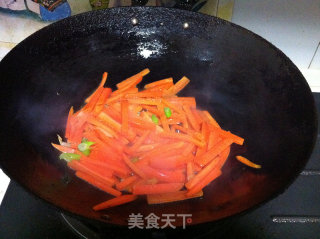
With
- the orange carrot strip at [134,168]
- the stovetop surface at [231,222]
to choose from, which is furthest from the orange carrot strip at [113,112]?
the stovetop surface at [231,222]

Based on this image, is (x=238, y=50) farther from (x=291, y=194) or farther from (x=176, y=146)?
(x=291, y=194)

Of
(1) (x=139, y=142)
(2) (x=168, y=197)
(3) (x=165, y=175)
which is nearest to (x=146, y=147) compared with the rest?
(1) (x=139, y=142)

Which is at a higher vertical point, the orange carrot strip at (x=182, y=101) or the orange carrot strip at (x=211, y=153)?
the orange carrot strip at (x=182, y=101)

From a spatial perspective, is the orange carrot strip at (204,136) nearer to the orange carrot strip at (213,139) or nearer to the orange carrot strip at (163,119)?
the orange carrot strip at (213,139)

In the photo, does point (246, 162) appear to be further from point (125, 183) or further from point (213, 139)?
point (125, 183)

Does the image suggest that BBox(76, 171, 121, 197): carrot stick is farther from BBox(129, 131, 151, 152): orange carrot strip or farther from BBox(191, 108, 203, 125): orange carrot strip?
BBox(191, 108, 203, 125): orange carrot strip

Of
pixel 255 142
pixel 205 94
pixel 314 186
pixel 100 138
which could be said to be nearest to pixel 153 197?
pixel 100 138
